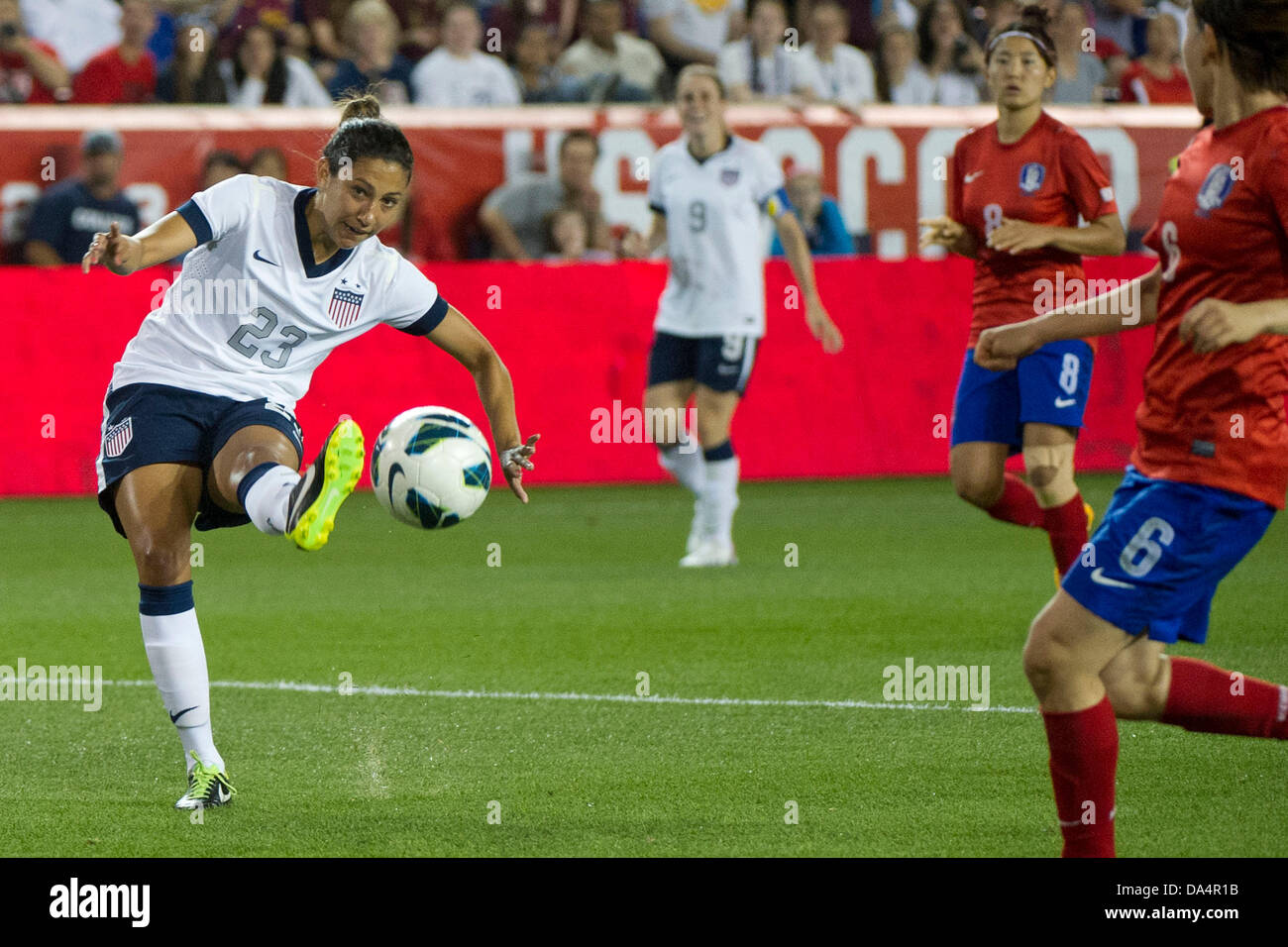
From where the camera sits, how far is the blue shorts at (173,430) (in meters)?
5.23

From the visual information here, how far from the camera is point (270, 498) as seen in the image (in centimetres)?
488

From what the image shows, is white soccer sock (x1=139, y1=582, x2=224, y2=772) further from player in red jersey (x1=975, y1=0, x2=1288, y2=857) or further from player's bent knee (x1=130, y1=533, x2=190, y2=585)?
player in red jersey (x1=975, y1=0, x2=1288, y2=857)

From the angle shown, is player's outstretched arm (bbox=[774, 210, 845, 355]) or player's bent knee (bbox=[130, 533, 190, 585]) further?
player's outstretched arm (bbox=[774, 210, 845, 355])

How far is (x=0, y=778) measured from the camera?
5.74 m

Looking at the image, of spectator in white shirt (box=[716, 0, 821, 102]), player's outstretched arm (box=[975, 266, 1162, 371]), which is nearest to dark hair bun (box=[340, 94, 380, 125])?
player's outstretched arm (box=[975, 266, 1162, 371])

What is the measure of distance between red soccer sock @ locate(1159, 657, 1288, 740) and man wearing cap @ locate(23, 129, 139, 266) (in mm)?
10799

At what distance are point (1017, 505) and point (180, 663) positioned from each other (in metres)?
3.99

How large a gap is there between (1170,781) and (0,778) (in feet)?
11.7

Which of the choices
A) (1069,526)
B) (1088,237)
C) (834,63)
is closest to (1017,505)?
(1069,526)

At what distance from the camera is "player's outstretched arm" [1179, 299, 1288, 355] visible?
388 cm

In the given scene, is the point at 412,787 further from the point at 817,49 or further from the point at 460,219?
A: the point at 817,49

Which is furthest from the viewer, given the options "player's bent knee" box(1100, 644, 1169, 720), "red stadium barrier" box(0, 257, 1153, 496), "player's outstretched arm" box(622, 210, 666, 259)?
"red stadium barrier" box(0, 257, 1153, 496)

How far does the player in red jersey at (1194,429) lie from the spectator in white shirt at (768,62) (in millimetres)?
12149

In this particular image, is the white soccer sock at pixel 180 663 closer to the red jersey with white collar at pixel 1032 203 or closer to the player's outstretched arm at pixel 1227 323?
the player's outstretched arm at pixel 1227 323
